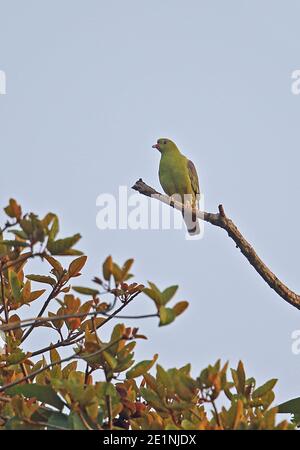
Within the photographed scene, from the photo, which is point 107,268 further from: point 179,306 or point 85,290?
point 179,306

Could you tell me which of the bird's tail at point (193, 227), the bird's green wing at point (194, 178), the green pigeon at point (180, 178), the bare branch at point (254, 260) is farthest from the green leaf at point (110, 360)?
the bird's green wing at point (194, 178)

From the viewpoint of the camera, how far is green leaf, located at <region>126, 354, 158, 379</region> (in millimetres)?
3221

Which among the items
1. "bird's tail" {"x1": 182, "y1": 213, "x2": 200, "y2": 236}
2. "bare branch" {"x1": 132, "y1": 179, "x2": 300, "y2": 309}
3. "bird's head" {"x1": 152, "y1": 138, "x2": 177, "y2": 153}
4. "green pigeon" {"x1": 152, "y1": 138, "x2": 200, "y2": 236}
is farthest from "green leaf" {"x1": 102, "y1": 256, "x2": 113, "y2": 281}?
"bird's head" {"x1": 152, "y1": 138, "x2": 177, "y2": 153}

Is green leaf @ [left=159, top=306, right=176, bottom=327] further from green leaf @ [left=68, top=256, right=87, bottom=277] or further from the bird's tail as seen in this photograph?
the bird's tail

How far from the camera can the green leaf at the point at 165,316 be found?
2.65m

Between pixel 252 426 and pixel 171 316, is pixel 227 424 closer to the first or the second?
pixel 252 426

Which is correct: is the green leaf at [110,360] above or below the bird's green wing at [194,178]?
below

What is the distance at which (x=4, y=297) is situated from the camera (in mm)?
3869

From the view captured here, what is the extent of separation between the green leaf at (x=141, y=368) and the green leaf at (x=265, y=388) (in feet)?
1.35

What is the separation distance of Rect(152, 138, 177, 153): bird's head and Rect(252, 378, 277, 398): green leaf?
600 cm

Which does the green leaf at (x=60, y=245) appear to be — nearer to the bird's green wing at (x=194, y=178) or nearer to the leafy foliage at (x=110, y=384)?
the leafy foliage at (x=110, y=384)

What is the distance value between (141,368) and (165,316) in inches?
24.8

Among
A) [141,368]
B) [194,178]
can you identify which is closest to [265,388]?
[141,368]
